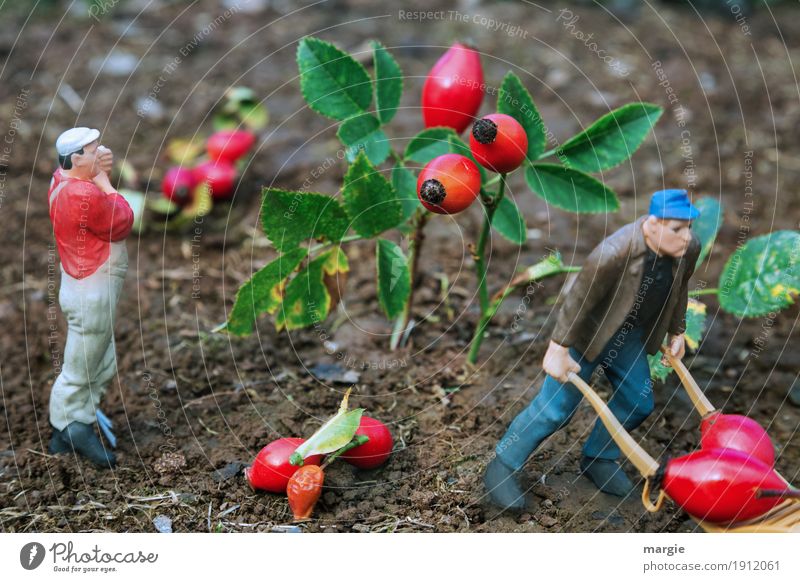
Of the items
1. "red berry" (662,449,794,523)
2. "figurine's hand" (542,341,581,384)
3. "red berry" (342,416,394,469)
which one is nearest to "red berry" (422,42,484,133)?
"figurine's hand" (542,341,581,384)

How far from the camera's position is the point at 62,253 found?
2.07 meters

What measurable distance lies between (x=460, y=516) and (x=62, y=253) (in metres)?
1.14

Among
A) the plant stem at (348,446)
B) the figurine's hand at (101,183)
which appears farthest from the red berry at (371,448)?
the figurine's hand at (101,183)

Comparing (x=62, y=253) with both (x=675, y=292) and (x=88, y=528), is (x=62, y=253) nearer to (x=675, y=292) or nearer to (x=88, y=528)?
(x=88, y=528)

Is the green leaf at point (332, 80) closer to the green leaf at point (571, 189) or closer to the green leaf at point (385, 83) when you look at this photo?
the green leaf at point (385, 83)

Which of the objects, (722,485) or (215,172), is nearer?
(722,485)

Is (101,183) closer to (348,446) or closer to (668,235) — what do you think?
(348,446)

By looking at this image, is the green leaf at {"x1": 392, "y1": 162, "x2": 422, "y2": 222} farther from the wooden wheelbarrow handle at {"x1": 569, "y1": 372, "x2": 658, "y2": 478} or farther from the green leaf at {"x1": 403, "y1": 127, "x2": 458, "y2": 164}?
the wooden wheelbarrow handle at {"x1": 569, "y1": 372, "x2": 658, "y2": 478}

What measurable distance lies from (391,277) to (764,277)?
1.03 metres

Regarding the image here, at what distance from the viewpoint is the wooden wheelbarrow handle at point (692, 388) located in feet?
6.68

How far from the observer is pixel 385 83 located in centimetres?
242

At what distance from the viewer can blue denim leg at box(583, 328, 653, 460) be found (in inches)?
79.7

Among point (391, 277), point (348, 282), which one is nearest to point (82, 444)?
point (391, 277)

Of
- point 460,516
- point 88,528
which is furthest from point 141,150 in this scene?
point 460,516
